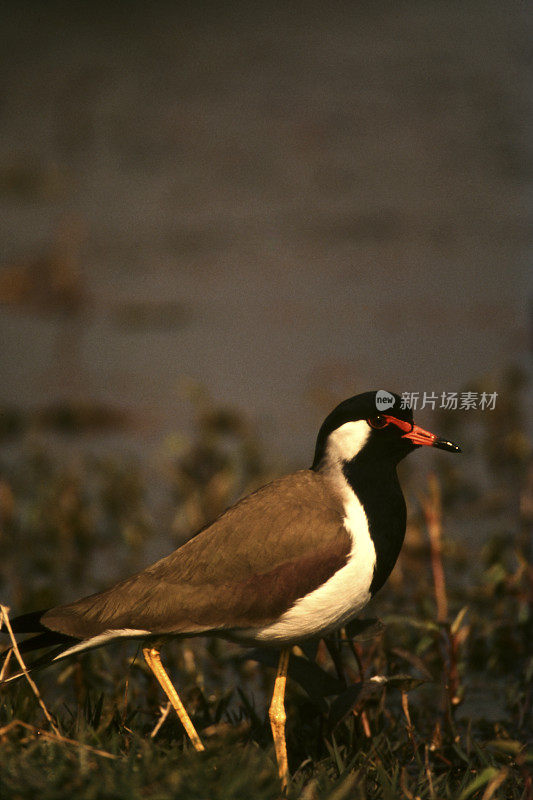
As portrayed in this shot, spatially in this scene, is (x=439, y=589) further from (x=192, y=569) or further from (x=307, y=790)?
(x=307, y=790)

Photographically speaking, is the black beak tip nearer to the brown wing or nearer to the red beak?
the red beak

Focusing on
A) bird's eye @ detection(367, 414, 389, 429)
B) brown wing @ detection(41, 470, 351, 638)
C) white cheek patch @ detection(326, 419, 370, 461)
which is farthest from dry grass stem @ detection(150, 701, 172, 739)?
bird's eye @ detection(367, 414, 389, 429)

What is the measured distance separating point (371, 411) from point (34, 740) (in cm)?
122

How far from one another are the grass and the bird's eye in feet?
1.98

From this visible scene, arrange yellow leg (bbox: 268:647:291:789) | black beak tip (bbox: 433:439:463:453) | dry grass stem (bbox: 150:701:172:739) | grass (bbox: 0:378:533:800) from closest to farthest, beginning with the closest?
grass (bbox: 0:378:533:800) < dry grass stem (bbox: 150:701:172:739) < yellow leg (bbox: 268:647:291:789) < black beak tip (bbox: 433:439:463:453)

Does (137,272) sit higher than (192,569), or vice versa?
(137,272)

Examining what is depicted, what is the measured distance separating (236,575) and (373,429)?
1.82 ft

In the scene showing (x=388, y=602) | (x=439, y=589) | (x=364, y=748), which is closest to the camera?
(x=364, y=748)

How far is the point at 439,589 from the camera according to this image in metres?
3.58

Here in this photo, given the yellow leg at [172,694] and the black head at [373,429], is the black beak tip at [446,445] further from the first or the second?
the yellow leg at [172,694]

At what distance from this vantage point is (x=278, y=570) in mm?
2717

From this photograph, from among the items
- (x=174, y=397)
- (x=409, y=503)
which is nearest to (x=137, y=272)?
(x=174, y=397)

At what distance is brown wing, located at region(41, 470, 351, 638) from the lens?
2.69 m

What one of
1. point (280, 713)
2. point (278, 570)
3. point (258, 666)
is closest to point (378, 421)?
point (278, 570)
